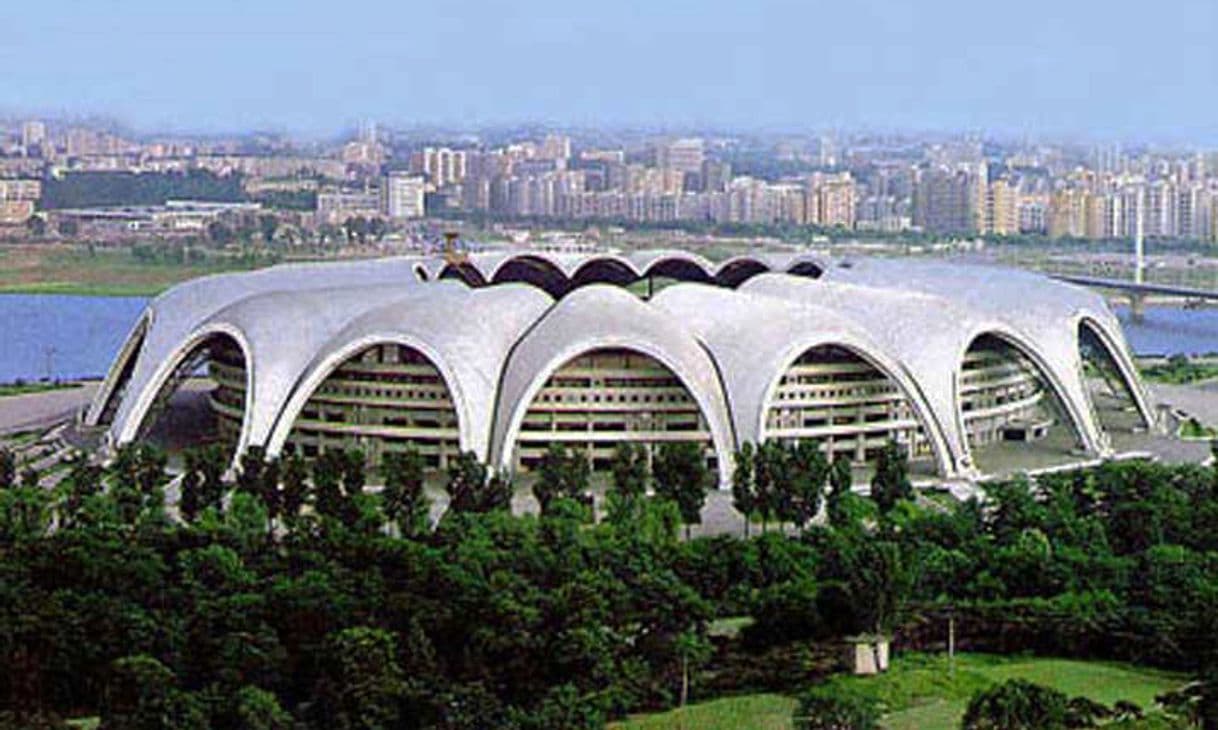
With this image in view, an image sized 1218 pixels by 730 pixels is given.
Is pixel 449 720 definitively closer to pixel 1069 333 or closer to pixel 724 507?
pixel 724 507

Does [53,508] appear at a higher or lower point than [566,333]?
lower

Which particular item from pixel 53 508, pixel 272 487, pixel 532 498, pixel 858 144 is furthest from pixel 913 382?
pixel 858 144

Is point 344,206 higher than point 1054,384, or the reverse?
point 344,206

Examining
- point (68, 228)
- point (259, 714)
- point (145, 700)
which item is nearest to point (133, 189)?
point (68, 228)

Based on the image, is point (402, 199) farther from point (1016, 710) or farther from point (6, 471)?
Result: point (1016, 710)

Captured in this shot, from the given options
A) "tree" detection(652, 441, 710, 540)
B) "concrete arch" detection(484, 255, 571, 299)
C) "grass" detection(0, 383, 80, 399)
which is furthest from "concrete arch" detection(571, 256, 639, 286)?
"tree" detection(652, 441, 710, 540)
